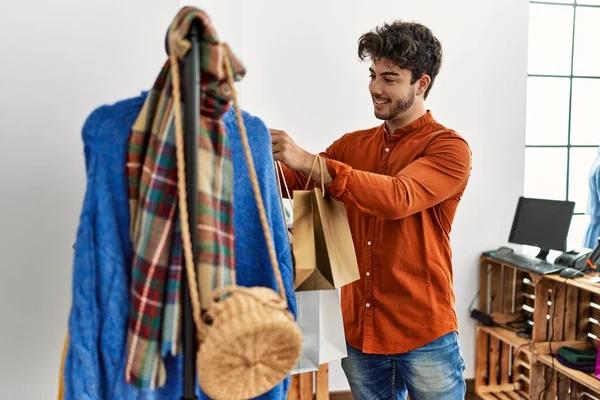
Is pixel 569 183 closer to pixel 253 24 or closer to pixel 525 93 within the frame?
pixel 525 93

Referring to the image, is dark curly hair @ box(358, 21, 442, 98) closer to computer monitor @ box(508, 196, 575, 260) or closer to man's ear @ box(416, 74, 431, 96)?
man's ear @ box(416, 74, 431, 96)

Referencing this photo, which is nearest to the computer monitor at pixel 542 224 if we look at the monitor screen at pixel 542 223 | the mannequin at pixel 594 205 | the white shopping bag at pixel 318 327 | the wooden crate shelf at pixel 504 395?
the monitor screen at pixel 542 223

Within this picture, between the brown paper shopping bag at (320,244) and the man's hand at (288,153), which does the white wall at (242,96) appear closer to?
the man's hand at (288,153)

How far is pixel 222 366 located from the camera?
0.72m

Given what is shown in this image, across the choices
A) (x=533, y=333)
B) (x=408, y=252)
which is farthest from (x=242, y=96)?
(x=533, y=333)

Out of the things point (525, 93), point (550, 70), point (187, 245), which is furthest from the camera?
point (550, 70)

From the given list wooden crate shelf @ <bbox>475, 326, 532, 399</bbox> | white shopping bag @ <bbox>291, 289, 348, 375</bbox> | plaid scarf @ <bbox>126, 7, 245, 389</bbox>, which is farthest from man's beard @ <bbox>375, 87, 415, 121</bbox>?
wooden crate shelf @ <bbox>475, 326, 532, 399</bbox>

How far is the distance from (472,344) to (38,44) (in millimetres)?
2778

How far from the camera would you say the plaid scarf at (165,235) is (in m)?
0.77

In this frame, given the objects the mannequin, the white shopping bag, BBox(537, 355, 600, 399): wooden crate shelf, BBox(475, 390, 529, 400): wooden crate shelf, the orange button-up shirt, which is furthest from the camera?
the mannequin

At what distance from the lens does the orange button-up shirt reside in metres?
1.54

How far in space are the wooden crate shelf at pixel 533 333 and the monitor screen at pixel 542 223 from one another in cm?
18

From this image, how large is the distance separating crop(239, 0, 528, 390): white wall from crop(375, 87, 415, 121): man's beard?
128cm

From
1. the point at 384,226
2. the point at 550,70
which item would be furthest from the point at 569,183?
the point at 384,226
